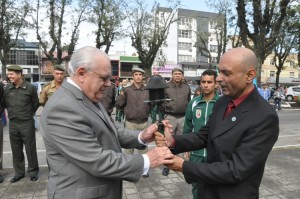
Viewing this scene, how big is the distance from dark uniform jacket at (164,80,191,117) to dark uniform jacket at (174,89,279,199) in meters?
3.40

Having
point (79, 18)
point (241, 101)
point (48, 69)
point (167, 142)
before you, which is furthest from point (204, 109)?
point (48, 69)

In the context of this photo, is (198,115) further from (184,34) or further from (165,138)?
(184,34)

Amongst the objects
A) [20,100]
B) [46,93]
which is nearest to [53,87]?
[46,93]

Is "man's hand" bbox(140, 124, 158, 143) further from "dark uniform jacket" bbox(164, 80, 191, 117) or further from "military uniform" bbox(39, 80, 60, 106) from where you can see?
"military uniform" bbox(39, 80, 60, 106)

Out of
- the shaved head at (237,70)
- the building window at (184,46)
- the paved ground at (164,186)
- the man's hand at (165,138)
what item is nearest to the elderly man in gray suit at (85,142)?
the man's hand at (165,138)

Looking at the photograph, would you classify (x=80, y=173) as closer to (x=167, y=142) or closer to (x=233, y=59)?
(x=167, y=142)

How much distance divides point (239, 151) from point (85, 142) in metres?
0.97

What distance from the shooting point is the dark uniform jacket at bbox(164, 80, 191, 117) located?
18.3ft

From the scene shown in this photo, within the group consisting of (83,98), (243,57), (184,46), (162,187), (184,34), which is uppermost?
(184,34)

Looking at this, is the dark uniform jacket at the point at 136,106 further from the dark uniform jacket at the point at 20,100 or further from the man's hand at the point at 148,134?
the man's hand at the point at 148,134

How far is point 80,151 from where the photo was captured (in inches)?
72.2

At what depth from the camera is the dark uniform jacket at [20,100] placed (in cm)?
521

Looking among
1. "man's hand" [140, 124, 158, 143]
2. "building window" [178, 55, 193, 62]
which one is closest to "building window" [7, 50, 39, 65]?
"building window" [178, 55, 193, 62]

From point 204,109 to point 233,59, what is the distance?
1.99 m
